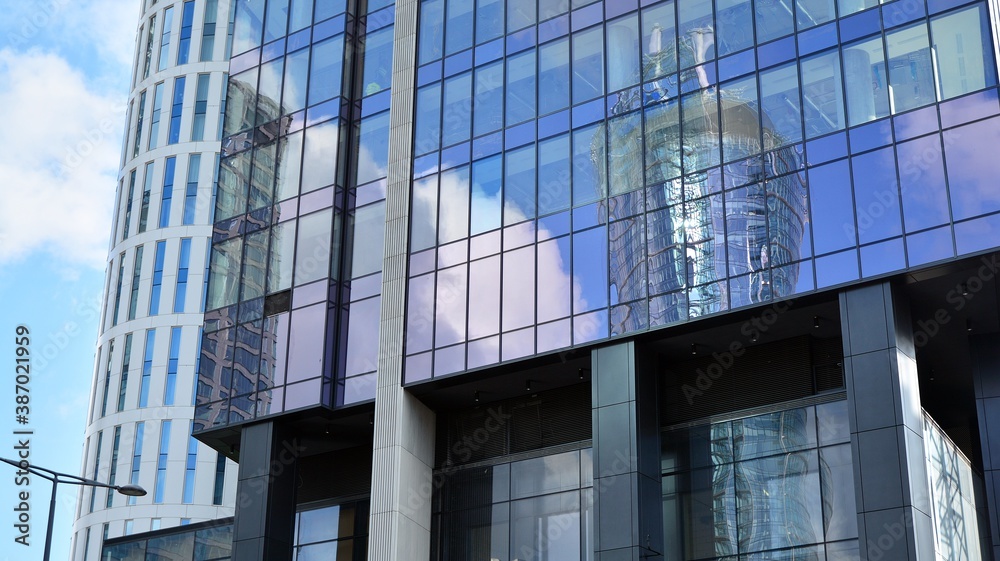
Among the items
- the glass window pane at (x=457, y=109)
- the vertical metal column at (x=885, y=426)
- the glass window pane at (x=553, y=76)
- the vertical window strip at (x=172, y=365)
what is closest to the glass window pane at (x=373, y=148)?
the glass window pane at (x=457, y=109)

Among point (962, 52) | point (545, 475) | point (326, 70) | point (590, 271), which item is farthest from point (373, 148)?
point (962, 52)

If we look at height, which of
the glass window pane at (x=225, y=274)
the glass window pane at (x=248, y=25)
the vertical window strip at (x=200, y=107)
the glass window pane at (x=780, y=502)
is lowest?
the glass window pane at (x=780, y=502)

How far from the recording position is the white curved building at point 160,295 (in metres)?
62.8

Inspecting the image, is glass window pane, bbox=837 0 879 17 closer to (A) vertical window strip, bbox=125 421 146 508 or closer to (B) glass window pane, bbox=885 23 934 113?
(B) glass window pane, bbox=885 23 934 113

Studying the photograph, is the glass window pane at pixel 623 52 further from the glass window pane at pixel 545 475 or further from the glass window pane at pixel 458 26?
the glass window pane at pixel 545 475

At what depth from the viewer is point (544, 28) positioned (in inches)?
1630

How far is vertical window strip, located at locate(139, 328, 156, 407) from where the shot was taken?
6481 cm

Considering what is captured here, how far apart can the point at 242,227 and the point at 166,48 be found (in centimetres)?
3086

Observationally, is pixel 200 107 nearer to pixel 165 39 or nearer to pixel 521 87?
pixel 165 39

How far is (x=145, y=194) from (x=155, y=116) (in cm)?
502

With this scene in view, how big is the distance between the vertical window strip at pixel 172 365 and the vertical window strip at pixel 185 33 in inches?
668

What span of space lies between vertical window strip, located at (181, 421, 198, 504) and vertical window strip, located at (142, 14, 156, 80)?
23660 mm

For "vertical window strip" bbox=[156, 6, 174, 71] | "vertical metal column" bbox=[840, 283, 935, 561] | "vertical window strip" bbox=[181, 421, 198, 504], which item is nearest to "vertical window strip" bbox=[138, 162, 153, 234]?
"vertical window strip" bbox=[156, 6, 174, 71]

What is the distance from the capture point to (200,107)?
7062cm
